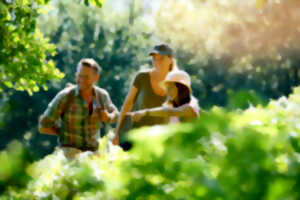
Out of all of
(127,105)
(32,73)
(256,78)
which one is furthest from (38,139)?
(127,105)

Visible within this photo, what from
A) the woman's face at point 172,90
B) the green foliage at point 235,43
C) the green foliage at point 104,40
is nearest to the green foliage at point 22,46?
the woman's face at point 172,90

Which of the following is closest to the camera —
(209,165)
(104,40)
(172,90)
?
(209,165)

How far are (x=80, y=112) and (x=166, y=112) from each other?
56.0 inches

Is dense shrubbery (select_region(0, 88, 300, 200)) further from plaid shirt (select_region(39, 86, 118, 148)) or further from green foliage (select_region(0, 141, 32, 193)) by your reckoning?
plaid shirt (select_region(39, 86, 118, 148))

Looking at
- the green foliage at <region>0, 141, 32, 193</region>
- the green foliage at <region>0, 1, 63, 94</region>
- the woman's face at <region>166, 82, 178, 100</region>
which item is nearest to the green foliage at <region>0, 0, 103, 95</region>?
the green foliage at <region>0, 1, 63, 94</region>

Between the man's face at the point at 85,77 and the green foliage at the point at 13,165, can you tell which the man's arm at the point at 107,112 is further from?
the green foliage at the point at 13,165

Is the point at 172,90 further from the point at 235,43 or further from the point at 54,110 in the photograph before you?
the point at 235,43

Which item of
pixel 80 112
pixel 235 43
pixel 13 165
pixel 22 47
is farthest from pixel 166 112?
pixel 235 43

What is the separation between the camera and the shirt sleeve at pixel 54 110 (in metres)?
5.61

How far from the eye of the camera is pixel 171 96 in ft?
16.4

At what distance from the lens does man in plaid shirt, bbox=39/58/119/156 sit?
18.4 ft

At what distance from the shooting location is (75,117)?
5746 mm

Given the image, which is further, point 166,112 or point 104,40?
point 104,40

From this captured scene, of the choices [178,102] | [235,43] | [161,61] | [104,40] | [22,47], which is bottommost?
[178,102]
